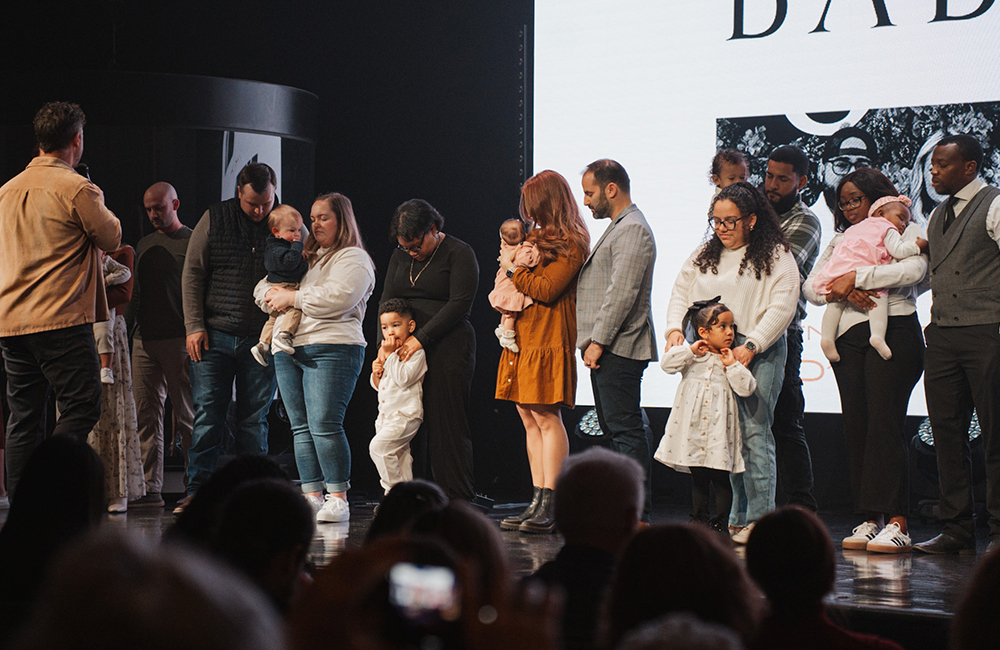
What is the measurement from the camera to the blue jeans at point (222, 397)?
4.78m

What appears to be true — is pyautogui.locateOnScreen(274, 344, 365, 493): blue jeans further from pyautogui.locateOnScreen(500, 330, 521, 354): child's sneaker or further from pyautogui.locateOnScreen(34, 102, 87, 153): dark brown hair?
pyautogui.locateOnScreen(34, 102, 87, 153): dark brown hair

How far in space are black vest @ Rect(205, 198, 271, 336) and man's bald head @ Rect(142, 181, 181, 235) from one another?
0.60 metres

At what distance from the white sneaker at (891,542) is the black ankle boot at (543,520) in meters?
1.26

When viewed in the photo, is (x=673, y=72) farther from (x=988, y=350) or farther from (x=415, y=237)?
(x=988, y=350)

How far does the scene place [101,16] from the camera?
686 centimetres

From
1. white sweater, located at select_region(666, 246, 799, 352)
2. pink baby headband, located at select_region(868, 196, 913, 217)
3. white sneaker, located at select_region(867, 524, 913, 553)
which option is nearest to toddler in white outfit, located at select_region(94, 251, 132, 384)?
white sweater, located at select_region(666, 246, 799, 352)

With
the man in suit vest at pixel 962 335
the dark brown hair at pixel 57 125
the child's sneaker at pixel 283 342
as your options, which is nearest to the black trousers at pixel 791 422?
the man in suit vest at pixel 962 335

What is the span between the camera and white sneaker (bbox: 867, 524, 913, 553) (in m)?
3.84

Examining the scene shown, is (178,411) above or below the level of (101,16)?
below

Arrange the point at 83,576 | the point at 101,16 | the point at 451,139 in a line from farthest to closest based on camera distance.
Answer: the point at 101,16 → the point at 451,139 → the point at 83,576

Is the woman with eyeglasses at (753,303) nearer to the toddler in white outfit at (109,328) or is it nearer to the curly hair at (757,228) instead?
the curly hair at (757,228)

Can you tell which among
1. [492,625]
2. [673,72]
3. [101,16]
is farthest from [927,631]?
[101,16]

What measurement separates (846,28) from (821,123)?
0.48 metres

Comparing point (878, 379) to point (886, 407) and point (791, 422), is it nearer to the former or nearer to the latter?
point (886, 407)
